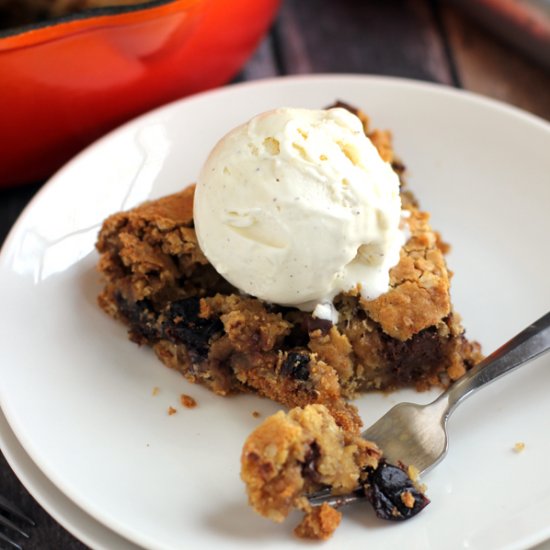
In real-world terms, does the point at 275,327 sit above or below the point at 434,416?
above

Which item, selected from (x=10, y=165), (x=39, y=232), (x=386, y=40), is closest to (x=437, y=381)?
(x=39, y=232)

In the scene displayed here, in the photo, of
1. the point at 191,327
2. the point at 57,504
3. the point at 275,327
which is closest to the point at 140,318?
the point at 191,327

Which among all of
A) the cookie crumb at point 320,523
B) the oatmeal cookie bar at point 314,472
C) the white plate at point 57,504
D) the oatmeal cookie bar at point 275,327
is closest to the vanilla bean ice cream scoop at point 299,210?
the oatmeal cookie bar at point 275,327

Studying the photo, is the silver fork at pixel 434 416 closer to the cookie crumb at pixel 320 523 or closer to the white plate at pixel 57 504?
the cookie crumb at pixel 320 523

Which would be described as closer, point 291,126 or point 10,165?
point 291,126

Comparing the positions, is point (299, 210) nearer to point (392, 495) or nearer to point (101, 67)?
point (392, 495)

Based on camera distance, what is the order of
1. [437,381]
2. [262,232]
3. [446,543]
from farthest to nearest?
Answer: [437,381] < [262,232] < [446,543]

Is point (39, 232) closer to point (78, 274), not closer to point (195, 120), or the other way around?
point (78, 274)
